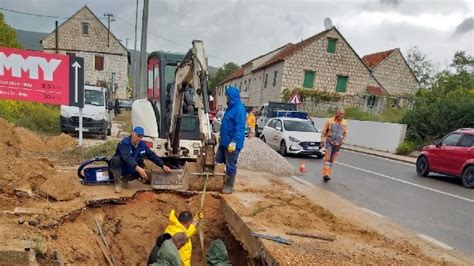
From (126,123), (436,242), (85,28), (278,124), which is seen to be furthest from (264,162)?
(85,28)

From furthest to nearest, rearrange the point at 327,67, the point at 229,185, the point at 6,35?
the point at 327,67 → the point at 6,35 → the point at 229,185

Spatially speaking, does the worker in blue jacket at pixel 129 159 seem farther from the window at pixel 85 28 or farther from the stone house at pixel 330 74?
the window at pixel 85 28

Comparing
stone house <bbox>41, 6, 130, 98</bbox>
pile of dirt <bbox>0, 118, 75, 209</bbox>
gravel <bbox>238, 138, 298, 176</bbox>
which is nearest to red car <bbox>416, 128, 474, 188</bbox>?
gravel <bbox>238, 138, 298, 176</bbox>

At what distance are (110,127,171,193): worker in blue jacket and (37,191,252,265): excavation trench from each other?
16.3 inches

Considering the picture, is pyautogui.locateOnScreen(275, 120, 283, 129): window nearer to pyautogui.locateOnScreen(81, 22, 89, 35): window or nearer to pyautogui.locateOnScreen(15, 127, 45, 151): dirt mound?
pyautogui.locateOnScreen(15, 127, 45, 151): dirt mound

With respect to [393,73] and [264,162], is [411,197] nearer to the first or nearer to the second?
[264,162]

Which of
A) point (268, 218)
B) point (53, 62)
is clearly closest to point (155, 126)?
point (268, 218)

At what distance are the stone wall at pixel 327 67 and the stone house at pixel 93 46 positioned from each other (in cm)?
1993

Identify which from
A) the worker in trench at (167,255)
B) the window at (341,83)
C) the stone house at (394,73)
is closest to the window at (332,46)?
the window at (341,83)

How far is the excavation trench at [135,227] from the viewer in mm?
5828

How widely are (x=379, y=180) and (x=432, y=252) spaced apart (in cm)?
670

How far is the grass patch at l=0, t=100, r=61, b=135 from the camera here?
16250 mm

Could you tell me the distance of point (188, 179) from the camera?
23.5 feet

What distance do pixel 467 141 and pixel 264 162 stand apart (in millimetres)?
5999
